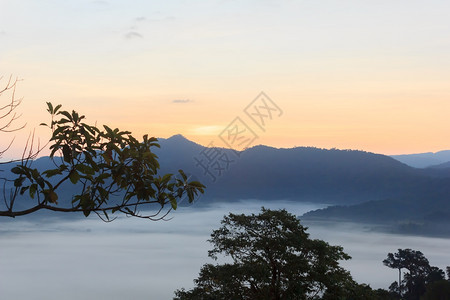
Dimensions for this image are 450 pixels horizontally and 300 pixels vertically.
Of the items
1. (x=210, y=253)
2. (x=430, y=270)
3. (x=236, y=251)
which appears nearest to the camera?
(x=236, y=251)

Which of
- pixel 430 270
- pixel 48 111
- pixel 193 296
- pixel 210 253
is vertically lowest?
pixel 430 270

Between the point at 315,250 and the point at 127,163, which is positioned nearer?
the point at 127,163

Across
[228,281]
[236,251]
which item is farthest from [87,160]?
[236,251]

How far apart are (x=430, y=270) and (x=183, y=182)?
75.7 metres

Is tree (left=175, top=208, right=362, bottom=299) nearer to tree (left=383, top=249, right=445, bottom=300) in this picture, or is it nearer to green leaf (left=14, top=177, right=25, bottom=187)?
green leaf (left=14, top=177, right=25, bottom=187)

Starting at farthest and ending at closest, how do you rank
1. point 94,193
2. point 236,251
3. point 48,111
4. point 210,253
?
point 210,253 → point 236,251 → point 94,193 → point 48,111

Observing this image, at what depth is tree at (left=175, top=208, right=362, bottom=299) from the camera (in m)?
22.4

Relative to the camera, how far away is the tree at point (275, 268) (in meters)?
22.4

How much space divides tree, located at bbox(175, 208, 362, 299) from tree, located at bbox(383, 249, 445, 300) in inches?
1987

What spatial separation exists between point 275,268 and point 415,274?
206 ft

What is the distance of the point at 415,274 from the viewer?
7812 cm

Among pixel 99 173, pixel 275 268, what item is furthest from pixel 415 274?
pixel 99 173

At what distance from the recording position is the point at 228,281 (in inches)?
912

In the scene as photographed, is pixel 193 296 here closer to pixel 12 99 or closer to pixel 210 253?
pixel 210 253
